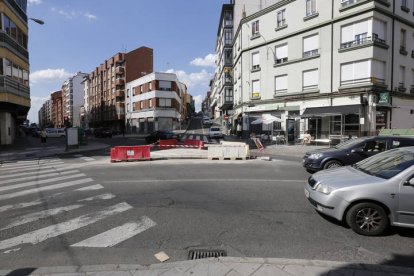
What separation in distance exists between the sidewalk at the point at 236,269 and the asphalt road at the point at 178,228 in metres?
0.28

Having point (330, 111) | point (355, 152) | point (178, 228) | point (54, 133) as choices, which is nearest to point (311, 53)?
point (330, 111)

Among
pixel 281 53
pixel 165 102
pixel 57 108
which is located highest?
pixel 57 108

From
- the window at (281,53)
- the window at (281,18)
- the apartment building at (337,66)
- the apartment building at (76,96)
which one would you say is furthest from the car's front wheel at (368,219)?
the apartment building at (76,96)

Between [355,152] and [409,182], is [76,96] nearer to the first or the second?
[355,152]

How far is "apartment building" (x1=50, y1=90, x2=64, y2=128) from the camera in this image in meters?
146

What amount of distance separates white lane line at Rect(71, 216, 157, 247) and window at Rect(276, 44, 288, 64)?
91.2 feet

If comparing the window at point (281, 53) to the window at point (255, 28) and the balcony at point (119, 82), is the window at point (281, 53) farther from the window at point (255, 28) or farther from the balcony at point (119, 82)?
the balcony at point (119, 82)

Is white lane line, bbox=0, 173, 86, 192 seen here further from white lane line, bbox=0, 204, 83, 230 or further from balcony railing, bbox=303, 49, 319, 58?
balcony railing, bbox=303, 49, 319, 58

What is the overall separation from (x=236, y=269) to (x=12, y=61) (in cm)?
2514

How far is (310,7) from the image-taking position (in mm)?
28375

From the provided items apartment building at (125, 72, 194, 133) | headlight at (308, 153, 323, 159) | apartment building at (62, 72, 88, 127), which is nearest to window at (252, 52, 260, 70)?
headlight at (308, 153, 323, 159)

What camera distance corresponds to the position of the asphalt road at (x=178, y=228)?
465 cm

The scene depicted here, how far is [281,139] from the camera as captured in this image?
2817 centimetres

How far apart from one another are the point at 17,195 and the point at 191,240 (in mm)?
5799
